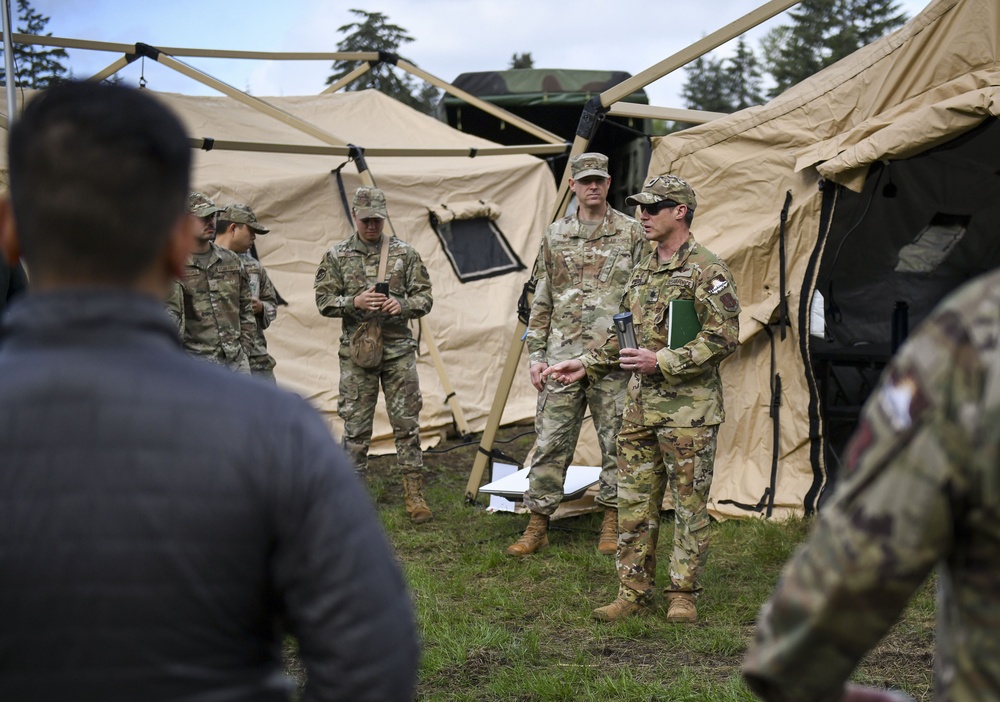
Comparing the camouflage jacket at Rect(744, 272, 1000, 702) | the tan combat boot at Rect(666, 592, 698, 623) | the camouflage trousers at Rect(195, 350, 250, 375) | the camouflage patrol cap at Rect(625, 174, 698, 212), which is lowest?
the tan combat boot at Rect(666, 592, 698, 623)

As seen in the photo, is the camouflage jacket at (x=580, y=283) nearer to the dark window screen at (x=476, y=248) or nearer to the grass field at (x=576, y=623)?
the grass field at (x=576, y=623)

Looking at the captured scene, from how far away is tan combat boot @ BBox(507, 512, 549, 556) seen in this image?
6000mm

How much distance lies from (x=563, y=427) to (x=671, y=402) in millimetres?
1472

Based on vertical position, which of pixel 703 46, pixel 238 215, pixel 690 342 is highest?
pixel 703 46

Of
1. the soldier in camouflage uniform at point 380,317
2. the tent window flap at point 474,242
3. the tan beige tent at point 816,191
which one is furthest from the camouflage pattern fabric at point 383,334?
the tent window flap at point 474,242

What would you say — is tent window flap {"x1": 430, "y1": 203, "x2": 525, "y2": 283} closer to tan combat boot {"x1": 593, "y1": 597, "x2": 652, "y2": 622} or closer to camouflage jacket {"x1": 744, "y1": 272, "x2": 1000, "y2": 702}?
tan combat boot {"x1": 593, "y1": 597, "x2": 652, "y2": 622}

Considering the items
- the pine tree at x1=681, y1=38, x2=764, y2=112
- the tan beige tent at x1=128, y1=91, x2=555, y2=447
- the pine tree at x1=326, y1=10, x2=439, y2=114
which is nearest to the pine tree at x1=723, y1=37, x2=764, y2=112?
the pine tree at x1=681, y1=38, x2=764, y2=112

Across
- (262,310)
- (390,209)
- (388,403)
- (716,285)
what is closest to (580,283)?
(716,285)

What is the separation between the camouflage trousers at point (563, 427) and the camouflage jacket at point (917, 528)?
15.0 ft

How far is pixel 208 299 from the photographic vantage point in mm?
6039

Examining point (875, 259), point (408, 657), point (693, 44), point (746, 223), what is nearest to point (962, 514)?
point (408, 657)

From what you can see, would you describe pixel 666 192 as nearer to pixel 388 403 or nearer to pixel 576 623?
pixel 576 623

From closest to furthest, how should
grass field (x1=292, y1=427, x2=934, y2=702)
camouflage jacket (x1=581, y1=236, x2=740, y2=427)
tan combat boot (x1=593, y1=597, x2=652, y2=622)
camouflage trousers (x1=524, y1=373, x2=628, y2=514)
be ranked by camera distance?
grass field (x1=292, y1=427, x2=934, y2=702)
camouflage jacket (x1=581, y1=236, x2=740, y2=427)
tan combat boot (x1=593, y1=597, x2=652, y2=622)
camouflage trousers (x1=524, y1=373, x2=628, y2=514)

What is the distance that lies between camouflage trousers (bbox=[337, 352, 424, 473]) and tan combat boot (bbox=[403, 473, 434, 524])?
0.18 feet
